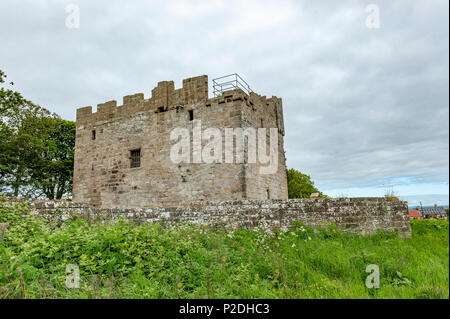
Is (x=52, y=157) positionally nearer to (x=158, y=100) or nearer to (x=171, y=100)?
(x=158, y=100)

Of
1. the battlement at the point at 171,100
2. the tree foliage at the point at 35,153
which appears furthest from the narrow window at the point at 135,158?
the tree foliage at the point at 35,153

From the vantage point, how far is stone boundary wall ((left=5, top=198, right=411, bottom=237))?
754 cm

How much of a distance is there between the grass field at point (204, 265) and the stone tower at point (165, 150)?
5663mm

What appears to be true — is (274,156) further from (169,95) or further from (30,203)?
(30,203)

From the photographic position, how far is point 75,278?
439 centimetres

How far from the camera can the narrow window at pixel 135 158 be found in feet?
48.0

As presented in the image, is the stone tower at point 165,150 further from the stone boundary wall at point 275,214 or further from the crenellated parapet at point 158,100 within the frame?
the stone boundary wall at point 275,214

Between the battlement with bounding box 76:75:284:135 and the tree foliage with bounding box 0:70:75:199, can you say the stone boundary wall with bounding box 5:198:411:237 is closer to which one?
the battlement with bounding box 76:75:284:135

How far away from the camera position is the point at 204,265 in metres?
5.39

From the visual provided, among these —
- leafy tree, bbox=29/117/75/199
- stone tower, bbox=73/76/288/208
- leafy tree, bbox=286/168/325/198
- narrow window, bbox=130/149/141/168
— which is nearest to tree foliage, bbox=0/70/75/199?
leafy tree, bbox=29/117/75/199

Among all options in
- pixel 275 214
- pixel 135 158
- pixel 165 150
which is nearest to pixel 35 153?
pixel 135 158
